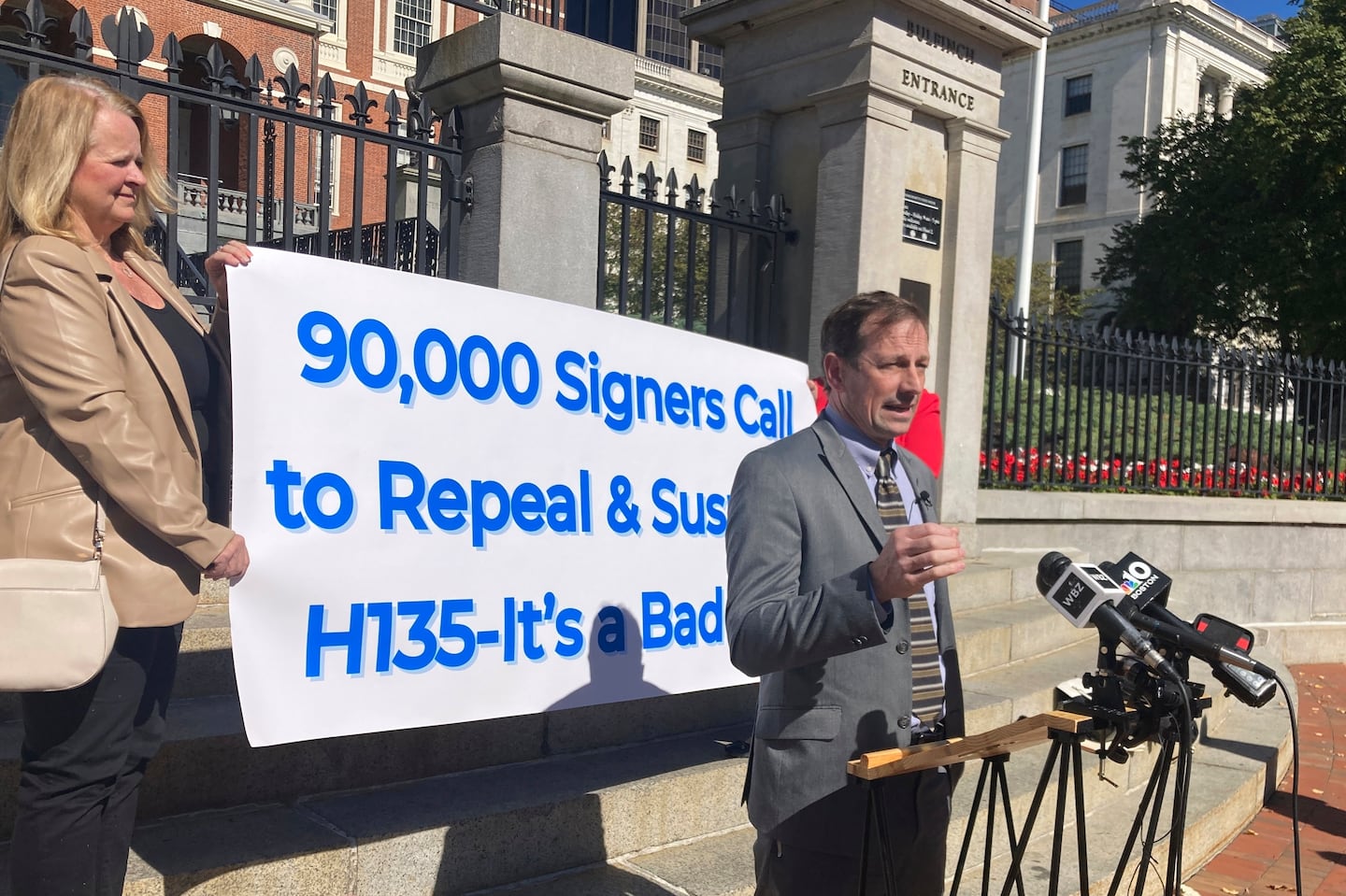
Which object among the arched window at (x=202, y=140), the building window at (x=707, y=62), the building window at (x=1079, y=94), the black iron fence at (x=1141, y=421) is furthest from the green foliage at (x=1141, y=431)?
the building window at (x=707, y=62)

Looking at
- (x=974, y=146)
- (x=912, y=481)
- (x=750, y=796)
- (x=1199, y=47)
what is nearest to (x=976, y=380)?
(x=974, y=146)

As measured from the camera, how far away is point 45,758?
6.95ft

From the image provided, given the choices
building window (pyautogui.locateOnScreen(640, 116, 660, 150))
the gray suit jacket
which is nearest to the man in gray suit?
the gray suit jacket

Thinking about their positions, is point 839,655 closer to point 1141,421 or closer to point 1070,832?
point 1070,832

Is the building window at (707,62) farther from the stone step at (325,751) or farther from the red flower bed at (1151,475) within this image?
the stone step at (325,751)

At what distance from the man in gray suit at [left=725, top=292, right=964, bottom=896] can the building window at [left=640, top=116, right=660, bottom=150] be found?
155 feet

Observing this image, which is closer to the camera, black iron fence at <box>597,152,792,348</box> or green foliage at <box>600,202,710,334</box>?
green foliage at <box>600,202,710,334</box>

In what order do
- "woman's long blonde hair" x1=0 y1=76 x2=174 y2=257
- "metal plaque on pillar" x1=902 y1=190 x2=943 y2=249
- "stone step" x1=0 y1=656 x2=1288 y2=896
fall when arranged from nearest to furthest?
"woman's long blonde hair" x1=0 y1=76 x2=174 y2=257
"stone step" x1=0 y1=656 x2=1288 y2=896
"metal plaque on pillar" x1=902 y1=190 x2=943 y2=249

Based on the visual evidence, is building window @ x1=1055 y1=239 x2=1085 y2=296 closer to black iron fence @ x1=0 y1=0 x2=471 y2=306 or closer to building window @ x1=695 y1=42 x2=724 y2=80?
building window @ x1=695 y1=42 x2=724 y2=80

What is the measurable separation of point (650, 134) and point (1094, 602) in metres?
48.6

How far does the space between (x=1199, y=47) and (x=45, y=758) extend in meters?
46.2

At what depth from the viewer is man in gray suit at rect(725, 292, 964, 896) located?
7.47 ft

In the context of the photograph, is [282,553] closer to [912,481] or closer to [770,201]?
[912,481]

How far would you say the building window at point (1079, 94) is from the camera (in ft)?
137
